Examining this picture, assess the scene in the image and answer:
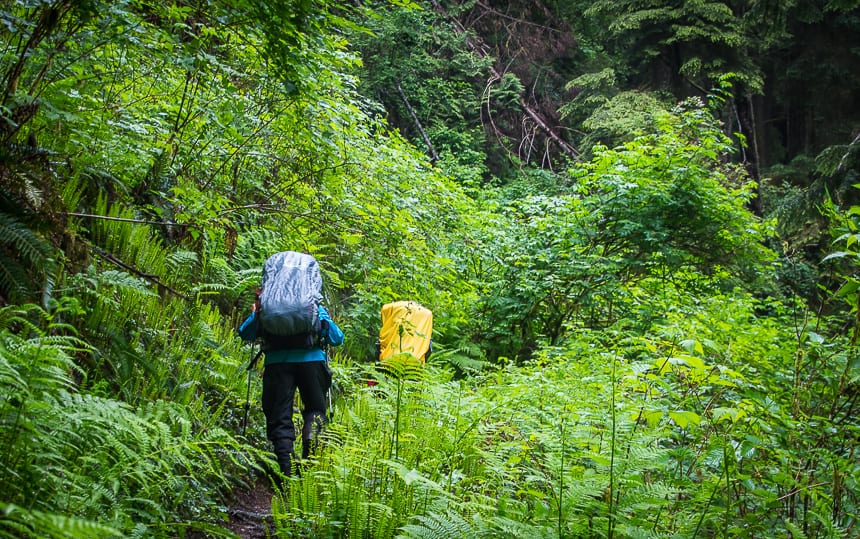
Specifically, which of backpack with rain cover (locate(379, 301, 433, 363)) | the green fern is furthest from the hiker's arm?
backpack with rain cover (locate(379, 301, 433, 363))

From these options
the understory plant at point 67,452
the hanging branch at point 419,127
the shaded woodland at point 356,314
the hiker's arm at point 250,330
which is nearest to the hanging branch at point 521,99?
the hanging branch at point 419,127

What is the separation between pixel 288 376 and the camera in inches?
183

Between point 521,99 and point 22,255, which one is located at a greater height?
point 521,99

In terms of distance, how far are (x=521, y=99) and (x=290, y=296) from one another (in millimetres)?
19168

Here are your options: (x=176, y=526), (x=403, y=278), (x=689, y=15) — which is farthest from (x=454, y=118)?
(x=176, y=526)

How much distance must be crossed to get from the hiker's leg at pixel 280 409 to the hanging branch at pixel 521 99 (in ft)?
58.6

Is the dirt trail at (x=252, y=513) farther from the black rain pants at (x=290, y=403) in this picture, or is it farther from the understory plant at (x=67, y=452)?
the understory plant at (x=67, y=452)

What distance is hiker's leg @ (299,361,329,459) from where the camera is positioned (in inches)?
184

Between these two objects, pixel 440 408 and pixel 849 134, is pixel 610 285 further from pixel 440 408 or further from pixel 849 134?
pixel 849 134

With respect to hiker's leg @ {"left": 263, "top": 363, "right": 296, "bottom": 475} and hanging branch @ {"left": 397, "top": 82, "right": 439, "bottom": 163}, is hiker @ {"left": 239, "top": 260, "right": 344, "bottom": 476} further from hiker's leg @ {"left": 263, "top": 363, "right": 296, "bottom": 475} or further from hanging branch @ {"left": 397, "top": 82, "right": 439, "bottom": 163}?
hanging branch @ {"left": 397, "top": 82, "right": 439, "bottom": 163}

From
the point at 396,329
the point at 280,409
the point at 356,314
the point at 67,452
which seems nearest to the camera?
the point at 67,452

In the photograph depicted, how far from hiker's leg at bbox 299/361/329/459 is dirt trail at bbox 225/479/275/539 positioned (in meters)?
0.51

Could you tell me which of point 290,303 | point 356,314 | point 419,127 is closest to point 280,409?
point 290,303

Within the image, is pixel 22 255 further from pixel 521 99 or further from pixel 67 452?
pixel 521 99
